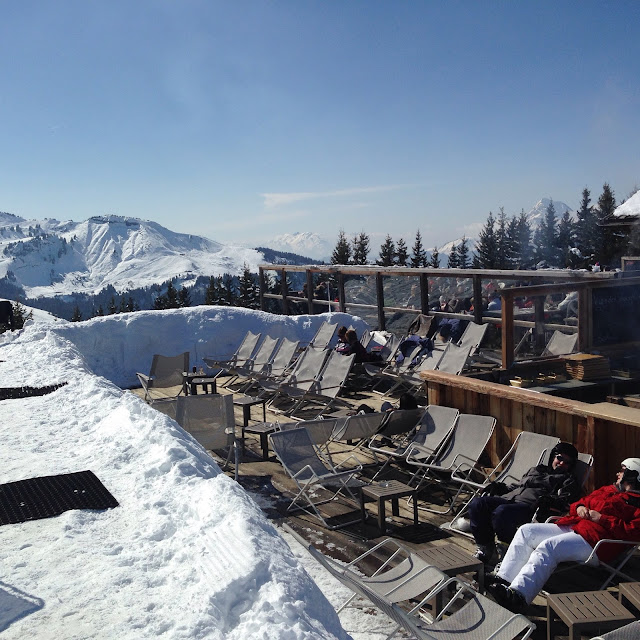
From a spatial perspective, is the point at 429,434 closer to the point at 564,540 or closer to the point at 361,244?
the point at 564,540

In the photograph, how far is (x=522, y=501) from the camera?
12.6 ft

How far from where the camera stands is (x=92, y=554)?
2906 mm

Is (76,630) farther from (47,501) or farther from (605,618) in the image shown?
(605,618)

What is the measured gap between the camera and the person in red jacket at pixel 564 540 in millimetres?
3170

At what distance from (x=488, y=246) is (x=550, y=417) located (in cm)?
3998

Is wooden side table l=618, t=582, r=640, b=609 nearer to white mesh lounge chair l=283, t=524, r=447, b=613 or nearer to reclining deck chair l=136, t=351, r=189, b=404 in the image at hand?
white mesh lounge chair l=283, t=524, r=447, b=613

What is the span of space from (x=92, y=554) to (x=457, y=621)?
1.66 metres

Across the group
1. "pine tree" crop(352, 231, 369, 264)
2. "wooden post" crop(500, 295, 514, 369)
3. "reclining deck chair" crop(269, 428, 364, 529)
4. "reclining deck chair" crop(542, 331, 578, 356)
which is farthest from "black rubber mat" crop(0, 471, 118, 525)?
"pine tree" crop(352, 231, 369, 264)

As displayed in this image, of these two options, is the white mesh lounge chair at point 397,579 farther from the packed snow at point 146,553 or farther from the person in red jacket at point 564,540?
the person in red jacket at point 564,540

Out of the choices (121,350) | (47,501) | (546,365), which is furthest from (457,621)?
(121,350)

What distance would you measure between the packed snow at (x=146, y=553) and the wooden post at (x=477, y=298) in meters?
5.44

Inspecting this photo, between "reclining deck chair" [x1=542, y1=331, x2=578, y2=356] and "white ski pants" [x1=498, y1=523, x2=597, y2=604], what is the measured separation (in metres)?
3.60

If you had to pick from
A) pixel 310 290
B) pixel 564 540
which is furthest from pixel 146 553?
pixel 310 290

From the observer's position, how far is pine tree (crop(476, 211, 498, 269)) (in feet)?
137
